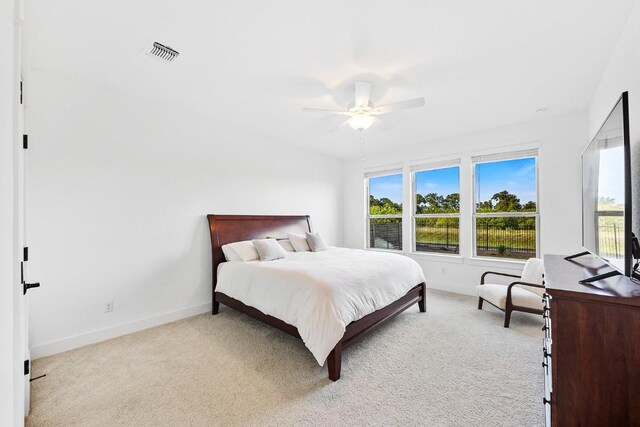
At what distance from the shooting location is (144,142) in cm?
323

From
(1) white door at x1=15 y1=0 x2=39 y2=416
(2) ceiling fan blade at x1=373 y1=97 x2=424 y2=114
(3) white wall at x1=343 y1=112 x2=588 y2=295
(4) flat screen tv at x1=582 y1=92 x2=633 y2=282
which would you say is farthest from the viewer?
(3) white wall at x1=343 y1=112 x2=588 y2=295

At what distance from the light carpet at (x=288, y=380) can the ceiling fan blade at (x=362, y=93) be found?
2.46m

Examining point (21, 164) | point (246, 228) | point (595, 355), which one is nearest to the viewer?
point (595, 355)

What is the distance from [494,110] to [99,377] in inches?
196

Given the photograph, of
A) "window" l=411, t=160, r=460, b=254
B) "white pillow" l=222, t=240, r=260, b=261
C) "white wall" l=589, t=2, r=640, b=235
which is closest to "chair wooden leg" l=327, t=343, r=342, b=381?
"white pillow" l=222, t=240, r=260, b=261

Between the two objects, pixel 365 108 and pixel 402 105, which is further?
pixel 365 108

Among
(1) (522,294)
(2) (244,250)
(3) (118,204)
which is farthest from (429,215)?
(3) (118,204)

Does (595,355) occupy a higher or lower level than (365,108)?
lower

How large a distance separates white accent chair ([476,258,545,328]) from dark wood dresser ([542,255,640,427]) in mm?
1901

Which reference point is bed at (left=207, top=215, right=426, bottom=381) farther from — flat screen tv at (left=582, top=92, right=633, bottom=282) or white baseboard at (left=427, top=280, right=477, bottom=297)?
flat screen tv at (left=582, top=92, right=633, bottom=282)

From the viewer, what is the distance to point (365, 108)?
Result: 2789 millimetres

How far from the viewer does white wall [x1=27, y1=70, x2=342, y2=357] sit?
258 centimetres

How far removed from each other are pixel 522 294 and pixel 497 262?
1.15 metres

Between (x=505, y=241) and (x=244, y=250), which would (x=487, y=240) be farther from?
(x=244, y=250)
